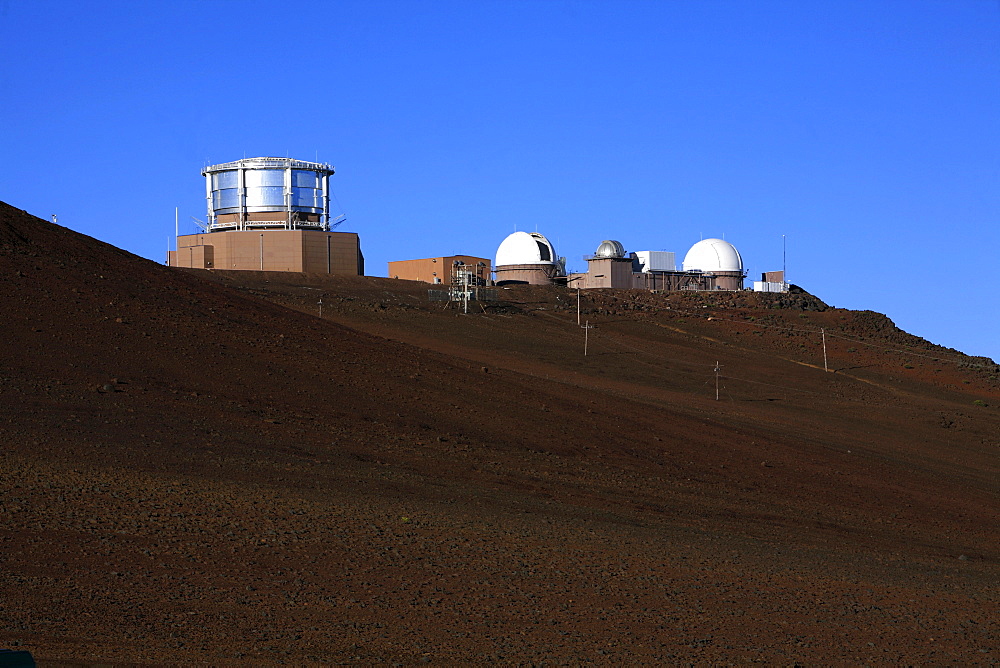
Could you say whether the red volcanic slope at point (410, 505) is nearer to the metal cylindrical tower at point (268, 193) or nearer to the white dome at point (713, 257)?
the metal cylindrical tower at point (268, 193)

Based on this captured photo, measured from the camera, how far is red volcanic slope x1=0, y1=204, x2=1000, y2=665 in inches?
377

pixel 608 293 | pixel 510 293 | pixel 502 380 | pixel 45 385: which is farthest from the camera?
pixel 608 293

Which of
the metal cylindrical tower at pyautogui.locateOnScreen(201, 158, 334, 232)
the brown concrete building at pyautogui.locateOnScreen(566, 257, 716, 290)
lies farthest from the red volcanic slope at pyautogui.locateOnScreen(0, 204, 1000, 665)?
the brown concrete building at pyautogui.locateOnScreen(566, 257, 716, 290)

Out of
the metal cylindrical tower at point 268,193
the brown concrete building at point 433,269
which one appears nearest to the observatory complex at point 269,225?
the metal cylindrical tower at point 268,193

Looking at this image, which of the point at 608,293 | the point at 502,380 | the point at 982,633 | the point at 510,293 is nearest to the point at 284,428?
the point at 502,380

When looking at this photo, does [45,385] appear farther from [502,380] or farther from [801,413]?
[801,413]

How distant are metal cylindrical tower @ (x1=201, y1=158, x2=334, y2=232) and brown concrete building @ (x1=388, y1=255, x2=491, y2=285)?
7264 millimetres

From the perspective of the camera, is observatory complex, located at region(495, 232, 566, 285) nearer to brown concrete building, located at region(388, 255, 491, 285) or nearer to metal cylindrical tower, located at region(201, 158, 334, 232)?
brown concrete building, located at region(388, 255, 491, 285)

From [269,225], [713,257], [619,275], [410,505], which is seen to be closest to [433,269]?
[269,225]

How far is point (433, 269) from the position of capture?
65.3 metres

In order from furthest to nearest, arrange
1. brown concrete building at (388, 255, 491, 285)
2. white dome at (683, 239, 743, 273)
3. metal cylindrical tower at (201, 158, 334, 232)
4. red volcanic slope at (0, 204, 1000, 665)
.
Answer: white dome at (683, 239, 743, 273)
brown concrete building at (388, 255, 491, 285)
metal cylindrical tower at (201, 158, 334, 232)
red volcanic slope at (0, 204, 1000, 665)

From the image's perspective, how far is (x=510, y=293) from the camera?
60.6 m

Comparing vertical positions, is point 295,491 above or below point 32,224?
below

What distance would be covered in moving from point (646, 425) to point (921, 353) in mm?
35356
